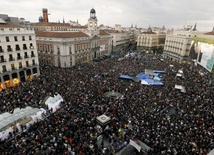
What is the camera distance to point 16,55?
1265 inches

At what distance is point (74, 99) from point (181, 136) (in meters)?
15.3

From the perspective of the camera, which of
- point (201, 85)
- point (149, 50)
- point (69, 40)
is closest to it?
point (201, 85)

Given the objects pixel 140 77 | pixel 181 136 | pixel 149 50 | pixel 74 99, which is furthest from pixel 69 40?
pixel 149 50

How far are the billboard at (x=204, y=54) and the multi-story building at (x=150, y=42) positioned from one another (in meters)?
35.5

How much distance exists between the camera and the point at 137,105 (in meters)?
22.2

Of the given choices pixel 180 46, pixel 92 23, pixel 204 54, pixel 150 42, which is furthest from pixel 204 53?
pixel 150 42

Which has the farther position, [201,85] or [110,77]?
[110,77]

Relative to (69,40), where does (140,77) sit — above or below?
below

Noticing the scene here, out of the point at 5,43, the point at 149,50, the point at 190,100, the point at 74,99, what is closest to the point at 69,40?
the point at 5,43

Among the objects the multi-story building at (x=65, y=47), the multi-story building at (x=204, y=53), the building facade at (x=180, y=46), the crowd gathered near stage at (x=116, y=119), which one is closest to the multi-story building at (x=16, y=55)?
the crowd gathered near stage at (x=116, y=119)

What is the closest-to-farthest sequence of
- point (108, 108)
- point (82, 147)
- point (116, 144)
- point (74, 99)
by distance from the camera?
point (82, 147)
point (116, 144)
point (108, 108)
point (74, 99)

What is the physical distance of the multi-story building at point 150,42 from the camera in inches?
3409

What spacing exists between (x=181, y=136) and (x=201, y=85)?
19916mm

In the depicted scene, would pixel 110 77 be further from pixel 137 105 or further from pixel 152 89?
pixel 137 105
